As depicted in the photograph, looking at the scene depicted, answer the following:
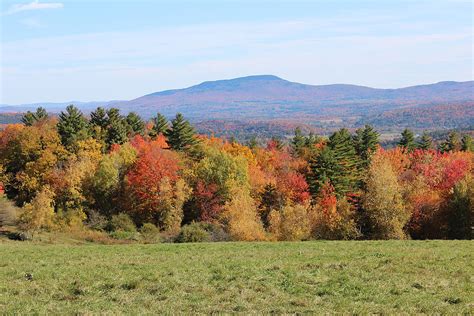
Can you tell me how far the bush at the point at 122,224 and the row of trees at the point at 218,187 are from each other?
15 cm

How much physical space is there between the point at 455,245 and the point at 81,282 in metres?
18.8

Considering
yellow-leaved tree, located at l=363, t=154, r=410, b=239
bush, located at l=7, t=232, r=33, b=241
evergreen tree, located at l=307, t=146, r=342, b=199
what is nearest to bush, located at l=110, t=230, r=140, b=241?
bush, located at l=7, t=232, r=33, b=241

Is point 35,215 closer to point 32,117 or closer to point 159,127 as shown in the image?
point 159,127

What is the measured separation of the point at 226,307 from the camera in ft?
42.8

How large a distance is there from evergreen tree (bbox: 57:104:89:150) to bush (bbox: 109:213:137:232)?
20.2 meters

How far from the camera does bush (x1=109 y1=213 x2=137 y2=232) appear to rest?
5447cm

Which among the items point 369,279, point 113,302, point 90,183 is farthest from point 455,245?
point 90,183

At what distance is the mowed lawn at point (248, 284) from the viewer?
1313 centimetres

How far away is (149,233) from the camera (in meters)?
52.1

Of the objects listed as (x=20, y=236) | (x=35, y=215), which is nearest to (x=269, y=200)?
(x=35, y=215)

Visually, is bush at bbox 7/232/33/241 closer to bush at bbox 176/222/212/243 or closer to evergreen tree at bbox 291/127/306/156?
bush at bbox 176/222/212/243

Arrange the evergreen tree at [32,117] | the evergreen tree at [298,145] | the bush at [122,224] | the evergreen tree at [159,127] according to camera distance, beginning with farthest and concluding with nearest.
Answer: the evergreen tree at [298,145], the evergreen tree at [159,127], the evergreen tree at [32,117], the bush at [122,224]

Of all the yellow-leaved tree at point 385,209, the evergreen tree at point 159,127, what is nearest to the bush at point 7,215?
the evergreen tree at point 159,127

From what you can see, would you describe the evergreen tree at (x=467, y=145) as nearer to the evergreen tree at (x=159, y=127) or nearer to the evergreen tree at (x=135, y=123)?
the evergreen tree at (x=159, y=127)
